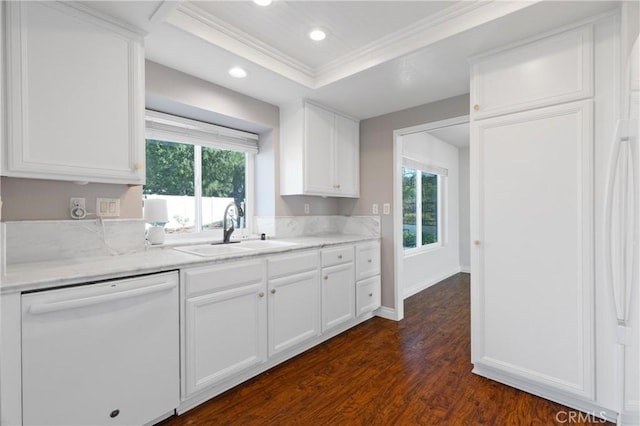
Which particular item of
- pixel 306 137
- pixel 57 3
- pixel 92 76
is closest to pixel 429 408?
pixel 306 137

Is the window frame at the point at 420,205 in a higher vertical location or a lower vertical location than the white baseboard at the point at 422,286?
higher

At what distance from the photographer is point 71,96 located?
1592 millimetres

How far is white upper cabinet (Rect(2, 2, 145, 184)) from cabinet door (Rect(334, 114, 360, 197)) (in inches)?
78.1

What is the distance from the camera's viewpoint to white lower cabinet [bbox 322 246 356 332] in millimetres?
2672

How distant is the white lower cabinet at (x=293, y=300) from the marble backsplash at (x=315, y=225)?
0.72 metres

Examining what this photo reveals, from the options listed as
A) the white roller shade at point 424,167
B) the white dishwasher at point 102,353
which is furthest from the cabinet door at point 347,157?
the white dishwasher at point 102,353

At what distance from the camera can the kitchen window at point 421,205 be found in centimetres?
456

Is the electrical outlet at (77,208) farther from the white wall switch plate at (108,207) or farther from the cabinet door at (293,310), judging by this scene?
the cabinet door at (293,310)

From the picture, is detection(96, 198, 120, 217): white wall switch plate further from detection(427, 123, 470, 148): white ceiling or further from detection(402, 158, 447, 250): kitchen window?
detection(427, 123, 470, 148): white ceiling

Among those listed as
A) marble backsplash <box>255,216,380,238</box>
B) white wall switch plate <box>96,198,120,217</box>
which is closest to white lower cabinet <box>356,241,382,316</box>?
marble backsplash <box>255,216,380,238</box>

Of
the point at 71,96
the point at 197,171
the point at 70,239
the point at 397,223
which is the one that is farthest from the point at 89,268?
the point at 397,223

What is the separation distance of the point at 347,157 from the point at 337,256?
49.5 inches

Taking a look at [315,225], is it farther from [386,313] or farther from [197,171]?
[197,171]

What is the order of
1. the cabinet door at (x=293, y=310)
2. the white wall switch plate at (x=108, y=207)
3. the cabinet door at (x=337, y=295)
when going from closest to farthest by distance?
the white wall switch plate at (x=108, y=207) < the cabinet door at (x=293, y=310) < the cabinet door at (x=337, y=295)
